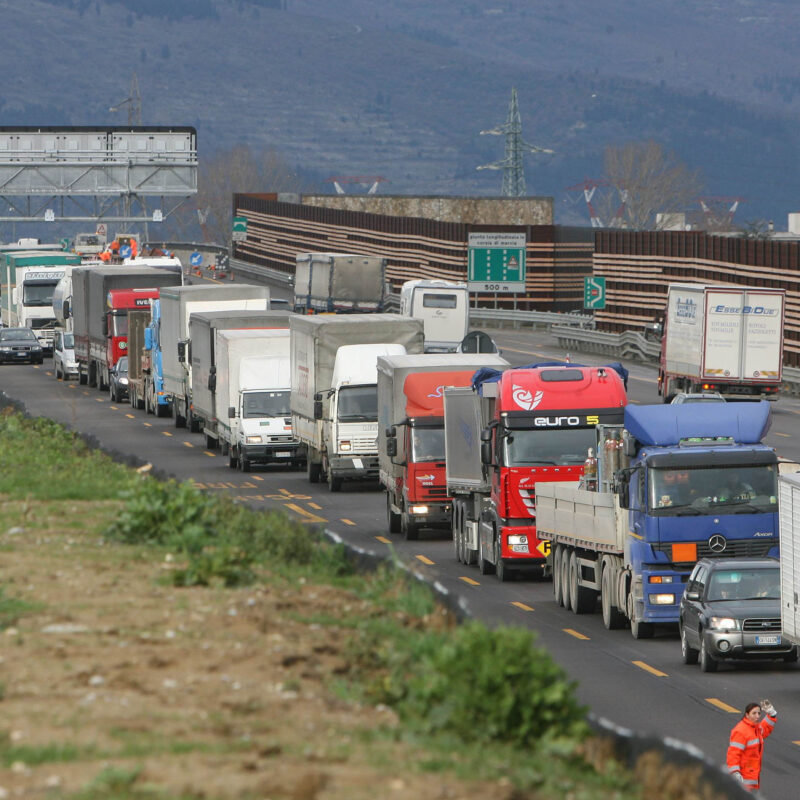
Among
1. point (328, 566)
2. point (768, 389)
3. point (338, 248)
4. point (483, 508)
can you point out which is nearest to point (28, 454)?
point (483, 508)

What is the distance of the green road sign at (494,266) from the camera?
3831 inches

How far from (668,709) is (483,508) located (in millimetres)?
11539

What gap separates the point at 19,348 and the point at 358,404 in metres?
42.8

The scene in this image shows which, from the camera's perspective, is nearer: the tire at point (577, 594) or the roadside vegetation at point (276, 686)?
the roadside vegetation at point (276, 686)

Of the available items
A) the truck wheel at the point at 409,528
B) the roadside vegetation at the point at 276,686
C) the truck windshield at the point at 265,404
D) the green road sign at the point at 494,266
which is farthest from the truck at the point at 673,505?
the green road sign at the point at 494,266

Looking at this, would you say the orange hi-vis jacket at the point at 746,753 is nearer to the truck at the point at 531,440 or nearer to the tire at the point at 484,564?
the truck at the point at 531,440

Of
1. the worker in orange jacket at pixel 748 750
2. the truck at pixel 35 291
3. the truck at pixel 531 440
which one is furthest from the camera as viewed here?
the truck at pixel 35 291

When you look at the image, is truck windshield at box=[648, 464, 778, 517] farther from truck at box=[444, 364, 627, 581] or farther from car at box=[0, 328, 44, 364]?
car at box=[0, 328, 44, 364]

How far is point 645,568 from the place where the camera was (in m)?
25.0

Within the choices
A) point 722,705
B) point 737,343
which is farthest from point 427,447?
point 737,343

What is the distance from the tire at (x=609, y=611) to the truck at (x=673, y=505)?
1cm

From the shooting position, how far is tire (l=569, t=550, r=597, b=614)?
91.1ft

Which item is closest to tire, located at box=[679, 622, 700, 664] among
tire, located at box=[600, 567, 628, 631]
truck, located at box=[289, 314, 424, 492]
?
tire, located at box=[600, 567, 628, 631]

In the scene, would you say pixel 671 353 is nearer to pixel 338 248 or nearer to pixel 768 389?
pixel 768 389
